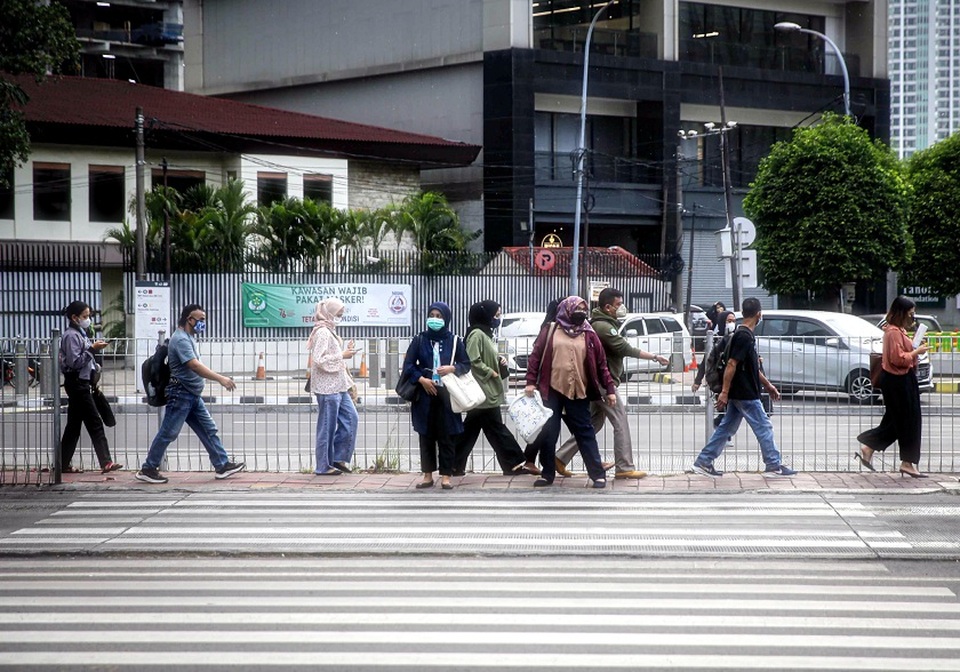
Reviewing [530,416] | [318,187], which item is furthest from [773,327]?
[318,187]

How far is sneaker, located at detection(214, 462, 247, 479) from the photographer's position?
12.2 meters

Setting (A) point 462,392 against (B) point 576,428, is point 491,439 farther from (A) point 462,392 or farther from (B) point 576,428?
(B) point 576,428

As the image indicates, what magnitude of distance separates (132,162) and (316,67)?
43.8 feet

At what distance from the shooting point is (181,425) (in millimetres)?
11891

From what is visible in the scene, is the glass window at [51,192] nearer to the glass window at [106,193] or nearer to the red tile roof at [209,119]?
the glass window at [106,193]

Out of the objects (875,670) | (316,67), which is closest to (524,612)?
(875,670)

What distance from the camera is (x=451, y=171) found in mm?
46469

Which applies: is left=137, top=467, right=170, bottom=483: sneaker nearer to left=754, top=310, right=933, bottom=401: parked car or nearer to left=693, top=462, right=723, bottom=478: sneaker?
left=693, top=462, right=723, bottom=478: sneaker

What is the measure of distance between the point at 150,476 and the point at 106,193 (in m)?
28.5

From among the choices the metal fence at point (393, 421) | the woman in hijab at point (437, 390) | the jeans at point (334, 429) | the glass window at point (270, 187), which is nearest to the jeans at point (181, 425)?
the jeans at point (334, 429)

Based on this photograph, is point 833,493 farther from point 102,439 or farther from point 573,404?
point 102,439

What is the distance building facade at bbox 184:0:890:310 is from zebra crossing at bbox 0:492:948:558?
33.4 m

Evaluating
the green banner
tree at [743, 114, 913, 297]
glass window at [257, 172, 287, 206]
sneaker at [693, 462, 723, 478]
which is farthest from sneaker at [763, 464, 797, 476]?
glass window at [257, 172, 287, 206]

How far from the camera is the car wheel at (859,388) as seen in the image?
12.8m
